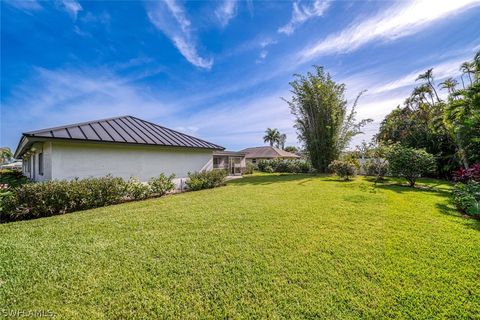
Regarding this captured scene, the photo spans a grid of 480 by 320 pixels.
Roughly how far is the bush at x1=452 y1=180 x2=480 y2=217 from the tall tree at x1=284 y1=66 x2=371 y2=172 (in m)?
12.0

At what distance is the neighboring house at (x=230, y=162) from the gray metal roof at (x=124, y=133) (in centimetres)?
965

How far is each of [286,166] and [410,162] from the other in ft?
50.1

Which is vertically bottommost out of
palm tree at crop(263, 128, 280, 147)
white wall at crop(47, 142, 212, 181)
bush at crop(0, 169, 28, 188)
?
bush at crop(0, 169, 28, 188)

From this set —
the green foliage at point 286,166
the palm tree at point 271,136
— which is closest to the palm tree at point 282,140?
the palm tree at point 271,136

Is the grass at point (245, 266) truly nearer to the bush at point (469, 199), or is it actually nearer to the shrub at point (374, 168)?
the bush at point (469, 199)

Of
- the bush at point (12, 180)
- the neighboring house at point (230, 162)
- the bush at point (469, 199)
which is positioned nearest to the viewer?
the bush at point (469, 199)

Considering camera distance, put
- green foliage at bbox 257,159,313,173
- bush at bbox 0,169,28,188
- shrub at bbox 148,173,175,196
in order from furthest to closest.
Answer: green foliage at bbox 257,159,313,173 < shrub at bbox 148,173,175,196 < bush at bbox 0,169,28,188

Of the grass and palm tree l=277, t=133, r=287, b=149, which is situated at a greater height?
palm tree l=277, t=133, r=287, b=149

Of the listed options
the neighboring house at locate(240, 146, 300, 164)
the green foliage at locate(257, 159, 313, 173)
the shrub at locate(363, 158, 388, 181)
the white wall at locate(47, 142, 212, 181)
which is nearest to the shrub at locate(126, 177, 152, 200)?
the white wall at locate(47, 142, 212, 181)

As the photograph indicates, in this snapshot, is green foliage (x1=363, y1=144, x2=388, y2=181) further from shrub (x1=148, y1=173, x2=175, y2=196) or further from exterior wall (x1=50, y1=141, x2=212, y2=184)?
shrub (x1=148, y1=173, x2=175, y2=196)

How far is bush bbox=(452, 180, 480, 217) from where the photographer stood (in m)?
5.36

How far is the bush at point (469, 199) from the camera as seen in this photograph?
5.36 metres

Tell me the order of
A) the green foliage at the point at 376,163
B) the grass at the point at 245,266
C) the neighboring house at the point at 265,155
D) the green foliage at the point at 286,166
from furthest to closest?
1. the neighboring house at the point at 265,155
2. the green foliage at the point at 286,166
3. the green foliage at the point at 376,163
4. the grass at the point at 245,266

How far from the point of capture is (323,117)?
18766 millimetres
